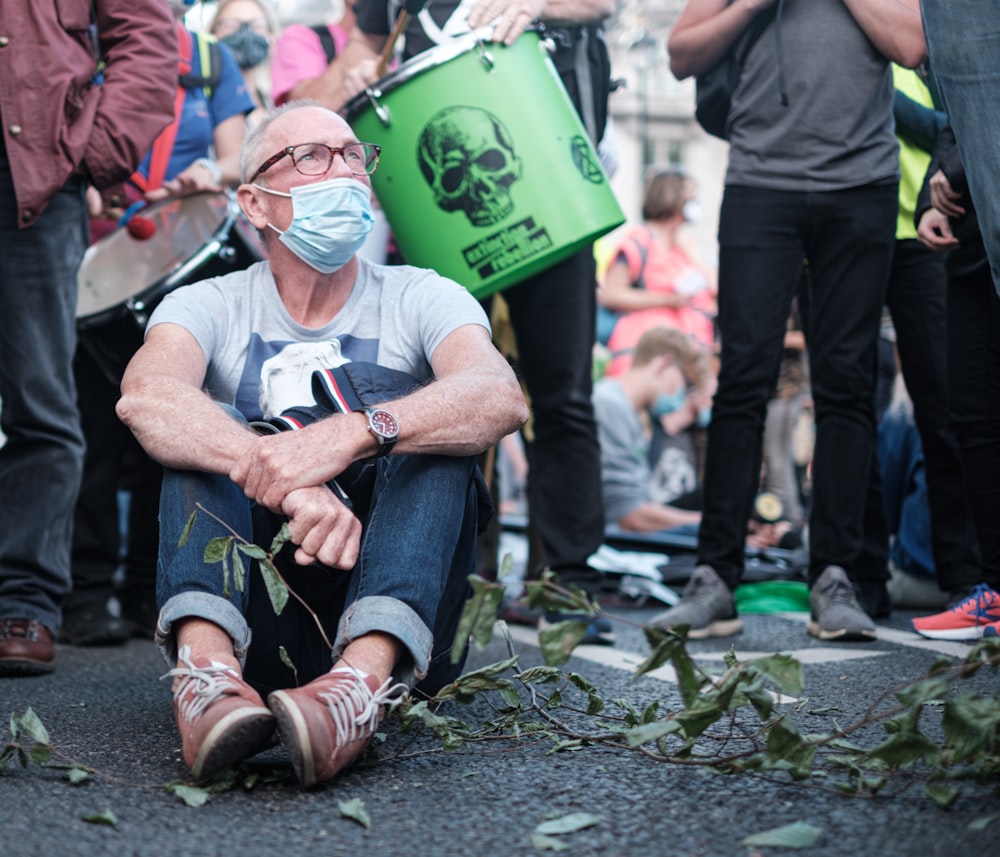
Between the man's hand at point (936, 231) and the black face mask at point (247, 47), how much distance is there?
328 cm

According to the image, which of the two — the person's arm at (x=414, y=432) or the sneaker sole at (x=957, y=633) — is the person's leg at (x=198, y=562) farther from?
the sneaker sole at (x=957, y=633)

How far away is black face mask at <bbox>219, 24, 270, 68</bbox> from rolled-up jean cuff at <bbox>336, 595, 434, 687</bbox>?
4254 millimetres

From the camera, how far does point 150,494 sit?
4414 millimetres

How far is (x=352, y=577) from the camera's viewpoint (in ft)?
7.89

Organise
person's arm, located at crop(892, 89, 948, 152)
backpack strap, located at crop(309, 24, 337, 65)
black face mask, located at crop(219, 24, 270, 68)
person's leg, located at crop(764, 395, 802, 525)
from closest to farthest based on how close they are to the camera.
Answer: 1. person's arm, located at crop(892, 89, 948, 152)
2. backpack strap, located at crop(309, 24, 337, 65)
3. black face mask, located at crop(219, 24, 270, 68)
4. person's leg, located at crop(764, 395, 802, 525)

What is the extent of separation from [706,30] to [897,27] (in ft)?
1.73

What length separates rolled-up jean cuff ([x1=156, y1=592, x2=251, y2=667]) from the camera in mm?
2213

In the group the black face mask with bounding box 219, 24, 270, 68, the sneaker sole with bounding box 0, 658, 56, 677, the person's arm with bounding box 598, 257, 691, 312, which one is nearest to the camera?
the sneaker sole with bounding box 0, 658, 56, 677

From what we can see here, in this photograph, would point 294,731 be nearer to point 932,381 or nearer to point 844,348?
point 844,348

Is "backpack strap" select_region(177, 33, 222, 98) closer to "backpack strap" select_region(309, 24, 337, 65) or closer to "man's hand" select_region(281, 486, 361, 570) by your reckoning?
"backpack strap" select_region(309, 24, 337, 65)

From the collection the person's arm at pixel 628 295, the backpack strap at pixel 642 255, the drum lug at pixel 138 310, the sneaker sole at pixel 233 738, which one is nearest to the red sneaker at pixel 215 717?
the sneaker sole at pixel 233 738

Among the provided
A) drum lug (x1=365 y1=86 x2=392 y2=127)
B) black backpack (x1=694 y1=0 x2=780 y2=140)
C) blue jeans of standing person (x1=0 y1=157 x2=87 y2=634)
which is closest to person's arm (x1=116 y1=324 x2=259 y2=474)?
blue jeans of standing person (x1=0 y1=157 x2=87 y2=634)

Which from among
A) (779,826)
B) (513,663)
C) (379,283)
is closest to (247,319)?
(379,283)

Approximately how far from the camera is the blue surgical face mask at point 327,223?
115 inches
